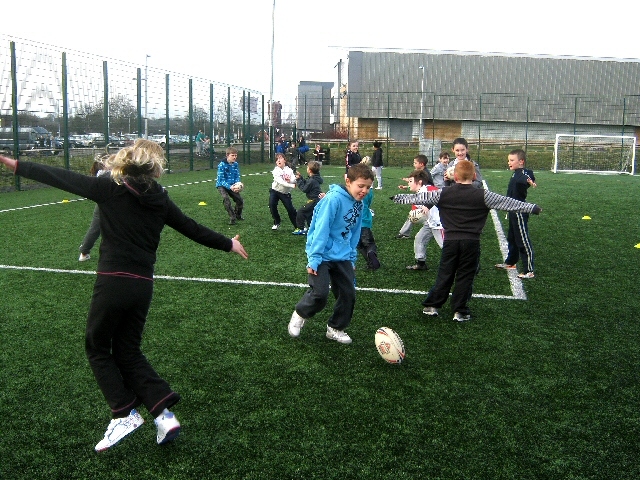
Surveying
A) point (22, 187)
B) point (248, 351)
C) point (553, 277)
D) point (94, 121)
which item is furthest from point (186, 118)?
point (248, 351)

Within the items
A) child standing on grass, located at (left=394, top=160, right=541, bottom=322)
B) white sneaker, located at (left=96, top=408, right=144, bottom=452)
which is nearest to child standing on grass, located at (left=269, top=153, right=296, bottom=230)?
child standing on grass, located at (left=394, top=160, right=541, bottom=322)

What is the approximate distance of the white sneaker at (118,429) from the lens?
393 centimetres

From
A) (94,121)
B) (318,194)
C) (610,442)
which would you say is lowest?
(610,442)

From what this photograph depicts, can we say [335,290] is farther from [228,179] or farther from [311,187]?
[228,179]

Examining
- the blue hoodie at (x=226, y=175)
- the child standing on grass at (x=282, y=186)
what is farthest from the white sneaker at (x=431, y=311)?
the blue hoodie at (x=226, y=175)

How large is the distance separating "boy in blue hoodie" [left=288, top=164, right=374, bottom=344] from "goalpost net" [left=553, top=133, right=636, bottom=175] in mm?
30274

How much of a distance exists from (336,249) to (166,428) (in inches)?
92.7

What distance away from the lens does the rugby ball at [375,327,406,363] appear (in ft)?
17.8

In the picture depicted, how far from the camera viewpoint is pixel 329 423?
438 centimetres

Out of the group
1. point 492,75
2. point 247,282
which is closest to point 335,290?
point 247,282

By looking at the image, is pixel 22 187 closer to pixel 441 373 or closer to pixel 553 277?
pixel 553 277

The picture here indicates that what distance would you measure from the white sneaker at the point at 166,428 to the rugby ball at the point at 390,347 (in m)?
2.06

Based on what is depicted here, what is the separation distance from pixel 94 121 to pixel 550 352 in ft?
61.5

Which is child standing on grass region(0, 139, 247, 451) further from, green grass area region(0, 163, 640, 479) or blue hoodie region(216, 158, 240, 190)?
blue hoodie region(216, 158, 240, 190)
